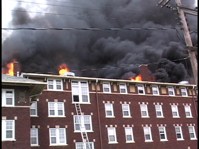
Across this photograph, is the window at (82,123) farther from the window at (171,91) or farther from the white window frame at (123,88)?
the window at (171,91)

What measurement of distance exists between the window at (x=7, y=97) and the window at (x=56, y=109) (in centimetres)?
631

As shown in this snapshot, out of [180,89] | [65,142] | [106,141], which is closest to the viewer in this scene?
[65,142]

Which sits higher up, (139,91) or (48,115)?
(139,91)

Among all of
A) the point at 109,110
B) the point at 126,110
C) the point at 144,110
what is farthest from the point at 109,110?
the point at 144,110

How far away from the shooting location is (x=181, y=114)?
41.4m

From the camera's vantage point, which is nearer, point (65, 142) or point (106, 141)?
point (65, 142)

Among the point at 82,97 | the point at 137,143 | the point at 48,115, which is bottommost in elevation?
the point at 137,143

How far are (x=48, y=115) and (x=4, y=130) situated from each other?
7.19 m

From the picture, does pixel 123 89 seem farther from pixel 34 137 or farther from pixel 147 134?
pixel 34 137

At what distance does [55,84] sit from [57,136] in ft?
18.8

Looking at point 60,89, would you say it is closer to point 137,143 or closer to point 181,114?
point 137,143

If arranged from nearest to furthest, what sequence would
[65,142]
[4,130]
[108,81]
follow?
1. [4,130]
2. [65,142]
3. [108,81]

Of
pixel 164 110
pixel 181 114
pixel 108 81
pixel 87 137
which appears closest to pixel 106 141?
pixel 87 137

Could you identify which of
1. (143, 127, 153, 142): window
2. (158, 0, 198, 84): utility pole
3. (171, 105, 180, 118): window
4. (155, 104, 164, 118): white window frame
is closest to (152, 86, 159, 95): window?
(155, 104, 164, 118): white window frame
